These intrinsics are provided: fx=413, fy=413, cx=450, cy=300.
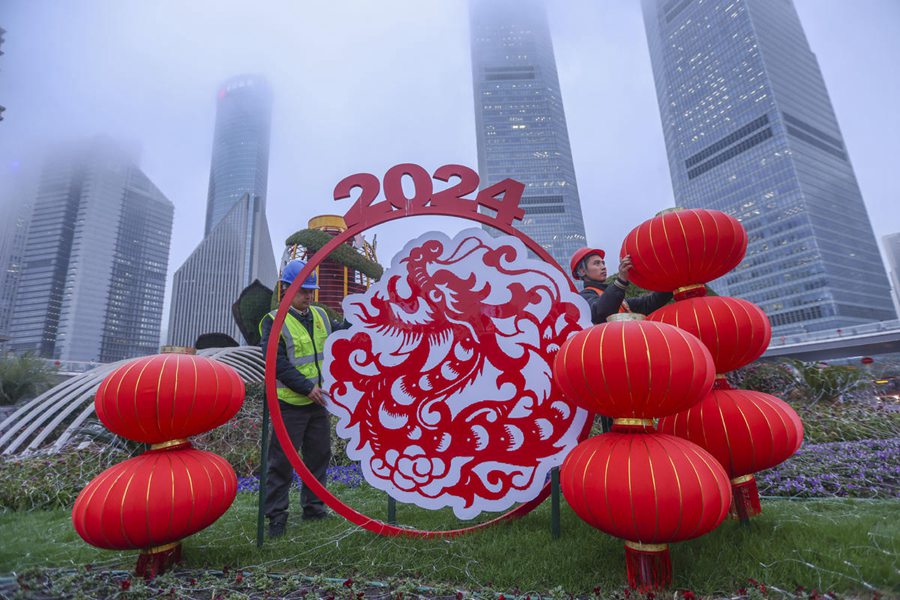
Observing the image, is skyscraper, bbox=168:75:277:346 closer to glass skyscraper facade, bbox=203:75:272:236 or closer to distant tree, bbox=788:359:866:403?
glass skyscraper facade, bbox=203:75:272:236

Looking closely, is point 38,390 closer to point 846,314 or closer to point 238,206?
point 846,314

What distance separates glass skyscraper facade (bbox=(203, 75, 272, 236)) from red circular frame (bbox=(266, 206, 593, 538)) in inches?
4777

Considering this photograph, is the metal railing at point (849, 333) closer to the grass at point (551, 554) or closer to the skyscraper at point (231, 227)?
the grass at point (551, 554)

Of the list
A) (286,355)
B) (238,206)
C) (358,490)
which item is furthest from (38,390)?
(238,206)

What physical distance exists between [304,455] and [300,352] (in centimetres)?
77

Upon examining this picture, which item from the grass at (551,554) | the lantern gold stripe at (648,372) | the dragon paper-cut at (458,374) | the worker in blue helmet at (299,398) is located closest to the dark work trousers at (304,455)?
the worker in blue helmet at (299,398)

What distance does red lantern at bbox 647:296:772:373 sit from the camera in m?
2.03

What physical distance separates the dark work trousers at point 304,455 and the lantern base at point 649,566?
2107 millimetres

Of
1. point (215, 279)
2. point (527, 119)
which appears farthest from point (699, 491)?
point (527, 119)

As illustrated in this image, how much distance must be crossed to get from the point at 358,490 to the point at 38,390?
25.4ft

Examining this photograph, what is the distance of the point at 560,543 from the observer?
6.95ft

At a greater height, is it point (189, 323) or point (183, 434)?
point (189, 323)

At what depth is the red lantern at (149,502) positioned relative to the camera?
5.97ft

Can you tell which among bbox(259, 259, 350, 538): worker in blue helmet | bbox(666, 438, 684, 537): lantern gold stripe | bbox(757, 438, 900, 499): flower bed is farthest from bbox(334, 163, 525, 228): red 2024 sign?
bbox(757, 438, 900, 499): flower bed
